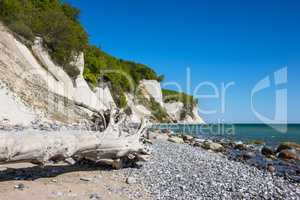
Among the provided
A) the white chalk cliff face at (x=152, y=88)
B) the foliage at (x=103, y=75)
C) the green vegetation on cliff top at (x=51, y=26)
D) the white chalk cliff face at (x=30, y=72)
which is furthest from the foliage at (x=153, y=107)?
the white chalk cliff face at (x=30, y=72)

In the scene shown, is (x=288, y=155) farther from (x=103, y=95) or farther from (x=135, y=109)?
(x=135, y=109)

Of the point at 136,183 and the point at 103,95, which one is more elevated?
the point at 103,95

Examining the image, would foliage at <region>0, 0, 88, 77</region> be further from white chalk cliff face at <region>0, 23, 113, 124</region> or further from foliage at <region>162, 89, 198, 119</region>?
foliage at <region>162, 89, 198, 119</region>

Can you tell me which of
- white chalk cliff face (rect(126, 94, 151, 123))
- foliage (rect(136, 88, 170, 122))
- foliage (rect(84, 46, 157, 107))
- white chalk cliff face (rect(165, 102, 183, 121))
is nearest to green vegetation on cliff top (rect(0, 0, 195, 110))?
foliage (rect(84, 46, 157, 107))

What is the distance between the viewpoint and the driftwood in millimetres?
4391

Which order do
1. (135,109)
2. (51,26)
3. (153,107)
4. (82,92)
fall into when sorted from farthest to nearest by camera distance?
1. (153,107)
2. (135,109)
3. (82,92)
4. (51,26)

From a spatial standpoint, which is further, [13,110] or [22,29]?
[22,29]

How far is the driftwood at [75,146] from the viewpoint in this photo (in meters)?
4.39

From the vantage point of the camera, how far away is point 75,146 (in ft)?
18.0

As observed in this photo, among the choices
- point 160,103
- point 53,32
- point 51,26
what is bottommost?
point 160,103

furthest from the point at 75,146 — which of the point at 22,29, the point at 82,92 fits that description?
the point at 82,92

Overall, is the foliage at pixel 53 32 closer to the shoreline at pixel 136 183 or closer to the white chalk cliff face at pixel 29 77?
the white chalk cliff face at pixel 29 77

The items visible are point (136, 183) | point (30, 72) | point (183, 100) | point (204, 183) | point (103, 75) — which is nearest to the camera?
point (136, 183)

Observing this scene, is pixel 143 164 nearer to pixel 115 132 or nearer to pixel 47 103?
pixel 115 132
